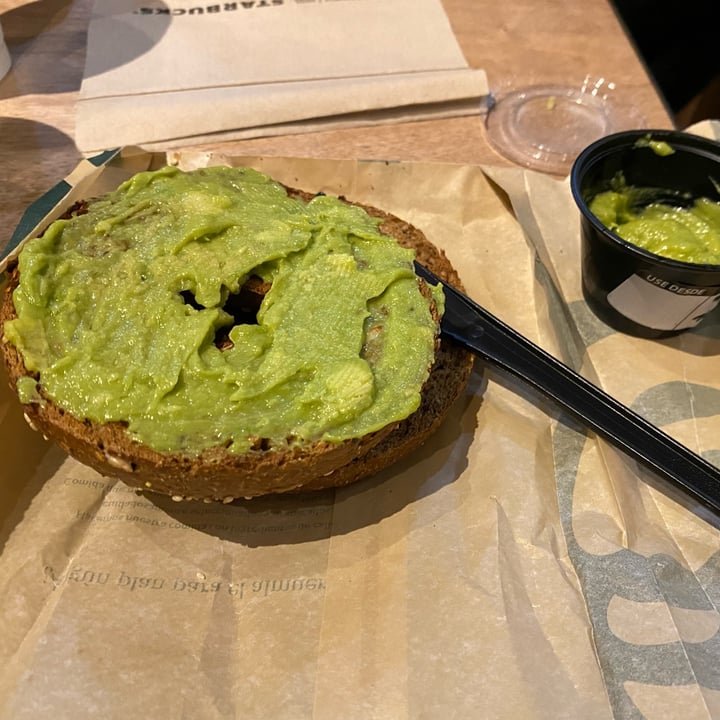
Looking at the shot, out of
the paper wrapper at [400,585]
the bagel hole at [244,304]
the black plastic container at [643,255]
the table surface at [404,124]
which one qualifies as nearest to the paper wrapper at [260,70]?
the table surface at [404,124]

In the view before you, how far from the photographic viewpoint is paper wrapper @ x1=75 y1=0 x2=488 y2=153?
206cm

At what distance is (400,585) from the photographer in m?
1.25

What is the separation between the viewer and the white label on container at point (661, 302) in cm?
157

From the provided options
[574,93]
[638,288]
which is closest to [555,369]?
[638,288]

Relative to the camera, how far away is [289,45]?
2301 mm

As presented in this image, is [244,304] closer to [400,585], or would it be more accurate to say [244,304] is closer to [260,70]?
[400,585]

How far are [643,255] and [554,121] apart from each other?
98cm

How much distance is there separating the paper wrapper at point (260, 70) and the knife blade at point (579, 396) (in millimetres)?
899

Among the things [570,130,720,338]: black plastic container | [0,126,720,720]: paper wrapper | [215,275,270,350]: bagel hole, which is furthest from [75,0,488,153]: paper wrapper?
[0,126,720,720]: paper wrapper

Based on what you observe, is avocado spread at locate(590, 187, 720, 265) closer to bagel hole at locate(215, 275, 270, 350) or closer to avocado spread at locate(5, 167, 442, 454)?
avocado spread at locate(5, 167, 442, 454)

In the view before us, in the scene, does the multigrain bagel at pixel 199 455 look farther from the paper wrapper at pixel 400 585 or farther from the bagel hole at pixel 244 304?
the paper wrapper at pixel 400 585

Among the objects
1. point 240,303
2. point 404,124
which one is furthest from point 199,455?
point 404,124

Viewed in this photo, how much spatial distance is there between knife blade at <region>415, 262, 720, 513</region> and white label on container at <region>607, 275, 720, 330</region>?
320 millimetres

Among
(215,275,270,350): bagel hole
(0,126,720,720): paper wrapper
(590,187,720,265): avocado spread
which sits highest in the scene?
(215,275,270,350): bagel hole
